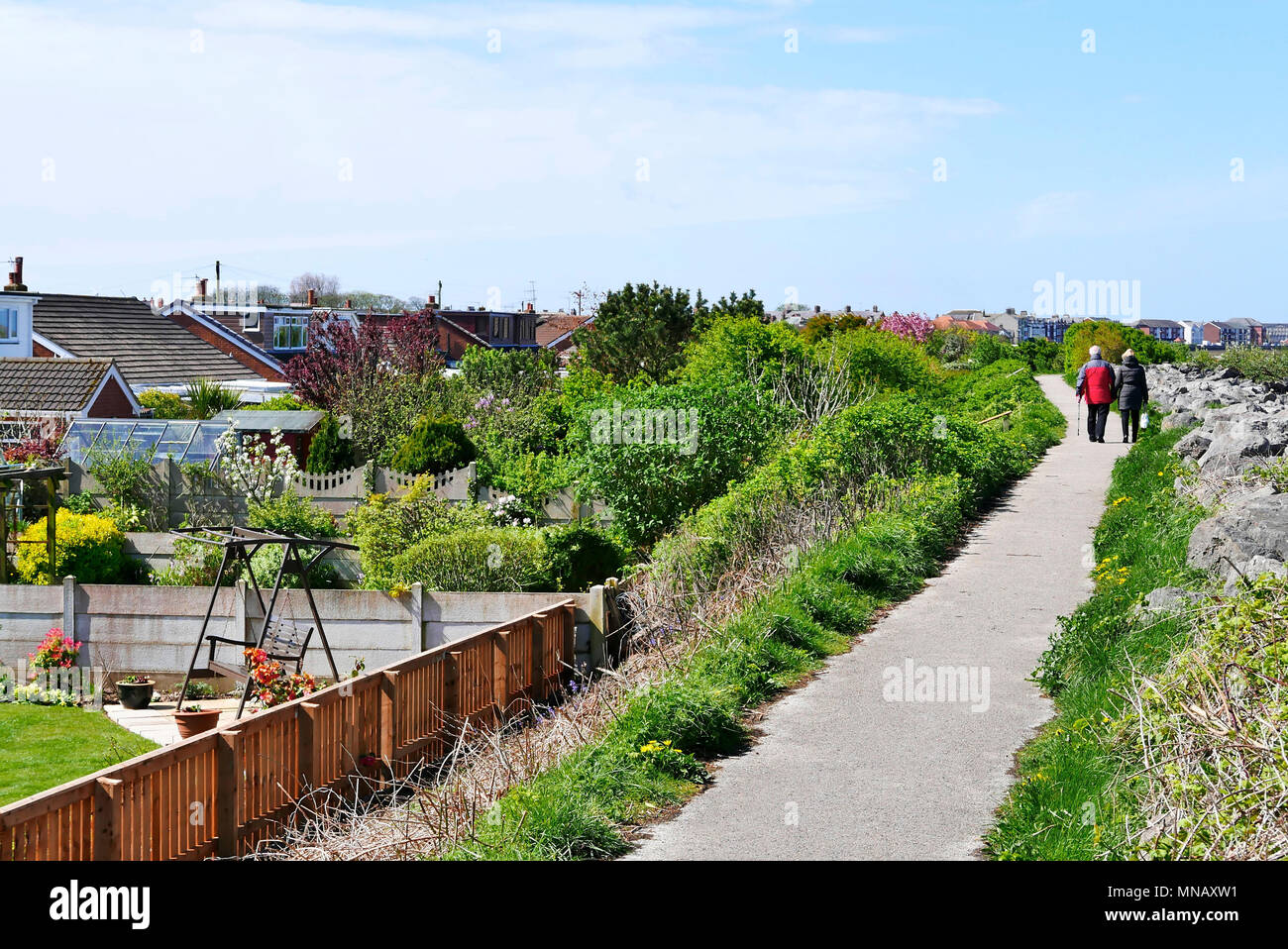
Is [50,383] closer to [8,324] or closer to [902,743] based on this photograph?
[8,324]

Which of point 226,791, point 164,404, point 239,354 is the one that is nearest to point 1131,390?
point 226,791

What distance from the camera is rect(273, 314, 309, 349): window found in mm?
65812

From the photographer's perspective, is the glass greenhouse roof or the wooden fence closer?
the wooden fence

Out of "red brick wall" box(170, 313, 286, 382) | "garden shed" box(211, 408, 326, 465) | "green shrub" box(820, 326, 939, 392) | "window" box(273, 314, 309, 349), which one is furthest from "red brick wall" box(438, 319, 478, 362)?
"green shrub" box(820, 326, 939, 392)

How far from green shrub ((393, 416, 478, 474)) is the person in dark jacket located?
450 inches

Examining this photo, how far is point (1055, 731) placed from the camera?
794cm

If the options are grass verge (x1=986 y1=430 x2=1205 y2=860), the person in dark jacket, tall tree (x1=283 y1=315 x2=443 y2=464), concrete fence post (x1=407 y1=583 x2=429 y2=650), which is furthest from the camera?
tall tree (x1=283 y1=315 x2=443 y2=464)

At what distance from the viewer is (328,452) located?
26.9 metres

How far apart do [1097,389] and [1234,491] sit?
10544mm

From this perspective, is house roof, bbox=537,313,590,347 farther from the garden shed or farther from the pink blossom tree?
the garden shed

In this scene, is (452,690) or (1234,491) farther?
(1234,491)

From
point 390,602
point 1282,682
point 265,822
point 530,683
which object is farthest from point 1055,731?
point 390,602
